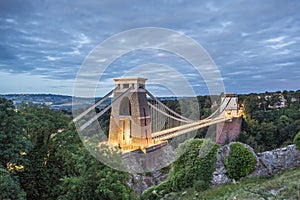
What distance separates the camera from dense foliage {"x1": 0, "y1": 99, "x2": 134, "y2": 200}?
14.0ft

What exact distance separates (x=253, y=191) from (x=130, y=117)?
7850 mm

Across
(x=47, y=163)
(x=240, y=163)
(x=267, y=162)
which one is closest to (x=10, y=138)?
(x=47, y=163)

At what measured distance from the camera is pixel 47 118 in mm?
7176

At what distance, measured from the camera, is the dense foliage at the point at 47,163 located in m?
4.26

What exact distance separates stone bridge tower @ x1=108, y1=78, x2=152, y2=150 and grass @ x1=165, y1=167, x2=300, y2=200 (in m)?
6.21

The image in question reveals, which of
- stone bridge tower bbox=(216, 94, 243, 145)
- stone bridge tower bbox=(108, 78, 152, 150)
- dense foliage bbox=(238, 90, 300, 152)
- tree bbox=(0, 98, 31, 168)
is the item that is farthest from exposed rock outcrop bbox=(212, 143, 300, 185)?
stone bridge tower bbox=(216, 94, 243, 145)

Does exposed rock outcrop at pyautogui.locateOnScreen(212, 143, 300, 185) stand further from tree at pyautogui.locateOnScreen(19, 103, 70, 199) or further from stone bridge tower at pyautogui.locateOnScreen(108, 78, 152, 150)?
stone bridge tower at pyautogui.locateOnScreen(108, 78, 152, 150)

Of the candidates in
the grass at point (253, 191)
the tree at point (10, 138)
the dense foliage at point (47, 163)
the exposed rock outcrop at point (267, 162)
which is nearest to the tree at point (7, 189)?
the dense foliage at point (47, 163)

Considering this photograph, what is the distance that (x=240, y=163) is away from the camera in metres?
5.24

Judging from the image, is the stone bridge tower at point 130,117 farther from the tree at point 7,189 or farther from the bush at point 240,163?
the tree at point 7,189

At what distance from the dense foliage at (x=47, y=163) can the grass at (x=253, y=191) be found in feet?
3.96

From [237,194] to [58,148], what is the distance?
4.46 m

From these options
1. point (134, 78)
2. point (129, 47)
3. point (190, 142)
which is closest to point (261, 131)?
point (134, 78)

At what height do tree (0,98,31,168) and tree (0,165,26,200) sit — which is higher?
tree (0,98,31,168)
